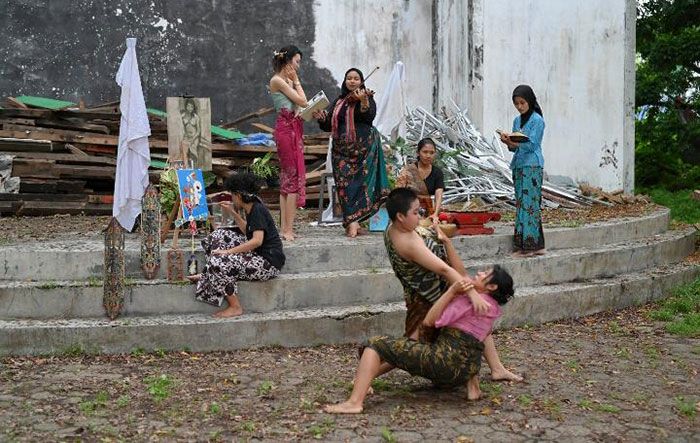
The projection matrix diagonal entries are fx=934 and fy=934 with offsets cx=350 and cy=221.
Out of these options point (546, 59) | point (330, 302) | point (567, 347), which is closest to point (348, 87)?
point (330, 302)

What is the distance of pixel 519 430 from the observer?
5.32 metres

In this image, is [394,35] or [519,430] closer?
[519,430]

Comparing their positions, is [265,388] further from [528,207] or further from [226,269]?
[528,207]

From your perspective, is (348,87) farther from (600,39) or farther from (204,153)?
(600,39)

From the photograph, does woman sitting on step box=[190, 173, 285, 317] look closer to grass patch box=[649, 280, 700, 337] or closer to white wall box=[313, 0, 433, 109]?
grass patch box=[649, 280, 700, 337]

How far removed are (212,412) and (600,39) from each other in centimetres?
940

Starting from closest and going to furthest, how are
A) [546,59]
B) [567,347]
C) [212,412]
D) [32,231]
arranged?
[212,412]
[567,347]
[32,231]
[546,59]

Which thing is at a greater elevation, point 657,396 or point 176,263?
point 176,263

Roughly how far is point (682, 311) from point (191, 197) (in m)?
4.67

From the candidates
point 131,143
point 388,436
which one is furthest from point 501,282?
point 131,143

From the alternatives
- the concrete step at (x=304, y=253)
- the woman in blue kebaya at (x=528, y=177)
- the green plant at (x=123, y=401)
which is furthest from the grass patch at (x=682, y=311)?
the green plant at (x=123, y=401)

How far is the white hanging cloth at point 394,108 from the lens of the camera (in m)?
10.9

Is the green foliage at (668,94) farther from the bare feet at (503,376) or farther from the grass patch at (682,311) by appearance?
the bare feet at (503,376)

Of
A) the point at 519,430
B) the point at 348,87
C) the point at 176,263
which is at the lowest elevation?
the point at 519,430
